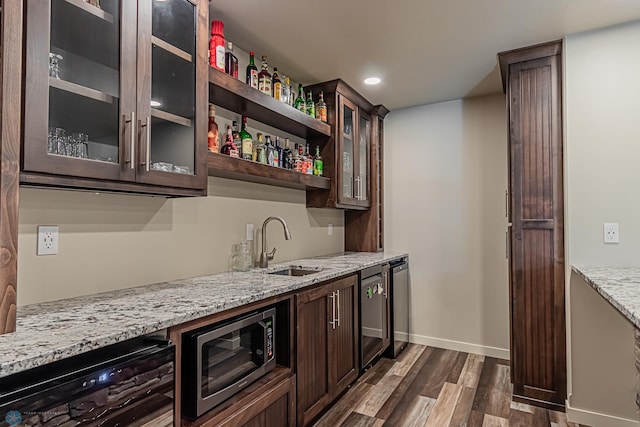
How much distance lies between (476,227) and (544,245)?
1002mm

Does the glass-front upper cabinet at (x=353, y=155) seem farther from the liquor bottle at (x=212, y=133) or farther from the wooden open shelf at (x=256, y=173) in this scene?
the liquor bottle at (x=212, y=133)

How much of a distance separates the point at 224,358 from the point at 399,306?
2.18 metres

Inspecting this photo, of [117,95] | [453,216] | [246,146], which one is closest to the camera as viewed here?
[117,95]

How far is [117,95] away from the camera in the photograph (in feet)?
4.71

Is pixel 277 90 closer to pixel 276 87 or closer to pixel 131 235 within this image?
pixel 276 87

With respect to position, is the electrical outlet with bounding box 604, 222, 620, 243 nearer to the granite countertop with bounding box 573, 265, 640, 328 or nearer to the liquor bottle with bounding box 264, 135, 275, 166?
the granite countertop with bounding box 573, 265, 640, 328

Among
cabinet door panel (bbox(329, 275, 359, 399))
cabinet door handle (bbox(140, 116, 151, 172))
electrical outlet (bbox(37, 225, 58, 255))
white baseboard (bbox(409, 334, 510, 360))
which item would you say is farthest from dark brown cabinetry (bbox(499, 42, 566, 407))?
electrical outlet (bbox(37, 225, 58, 255))

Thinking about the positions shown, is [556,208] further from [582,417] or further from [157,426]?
[157,426]

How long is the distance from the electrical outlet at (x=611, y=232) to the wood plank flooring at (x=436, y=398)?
114 cm

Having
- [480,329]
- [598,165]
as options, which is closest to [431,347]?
[480,329]

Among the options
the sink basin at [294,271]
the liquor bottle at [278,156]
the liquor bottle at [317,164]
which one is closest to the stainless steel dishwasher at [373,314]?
the sink basin at [294,271]

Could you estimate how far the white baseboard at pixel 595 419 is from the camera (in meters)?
2.11

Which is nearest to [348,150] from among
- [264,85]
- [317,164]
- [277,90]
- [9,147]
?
[317,164]

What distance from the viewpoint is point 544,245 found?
2.43m
